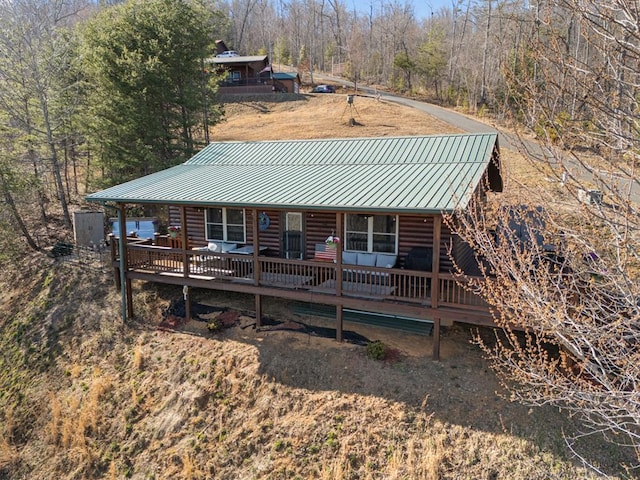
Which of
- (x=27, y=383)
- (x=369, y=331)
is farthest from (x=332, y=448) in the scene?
(x=27, y=383)

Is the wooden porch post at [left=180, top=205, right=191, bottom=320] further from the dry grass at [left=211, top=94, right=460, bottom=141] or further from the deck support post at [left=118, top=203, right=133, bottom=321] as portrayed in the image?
the dry grass at [left=211, top=94, right=460, bottom=141]

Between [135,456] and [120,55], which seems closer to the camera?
[135,456]

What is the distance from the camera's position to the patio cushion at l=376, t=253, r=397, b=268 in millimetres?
12500

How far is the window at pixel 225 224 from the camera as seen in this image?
14961 mm

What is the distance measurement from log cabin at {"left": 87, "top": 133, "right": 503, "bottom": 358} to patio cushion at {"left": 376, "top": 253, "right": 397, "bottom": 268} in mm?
29

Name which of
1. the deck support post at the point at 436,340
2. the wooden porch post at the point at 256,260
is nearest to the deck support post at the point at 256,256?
the wooden porch post at the point at 256,260

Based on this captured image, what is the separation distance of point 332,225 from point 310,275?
5.80ft

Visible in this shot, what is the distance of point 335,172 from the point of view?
1372cm

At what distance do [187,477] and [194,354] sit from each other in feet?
11.0

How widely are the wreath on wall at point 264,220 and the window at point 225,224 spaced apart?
676mm

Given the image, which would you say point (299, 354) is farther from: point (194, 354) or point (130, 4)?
point (130, 4)

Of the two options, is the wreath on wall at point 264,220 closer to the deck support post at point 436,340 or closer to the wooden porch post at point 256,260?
the wooden porch post at point 256,260

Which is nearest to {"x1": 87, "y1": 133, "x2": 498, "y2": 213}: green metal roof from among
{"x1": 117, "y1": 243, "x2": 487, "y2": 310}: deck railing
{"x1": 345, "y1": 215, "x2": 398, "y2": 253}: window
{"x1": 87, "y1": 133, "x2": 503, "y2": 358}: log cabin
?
{"x1": 87, "y1": 133, "x2": 503, "y2": 358}: log cabin

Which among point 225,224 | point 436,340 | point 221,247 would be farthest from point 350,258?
point 225,224
